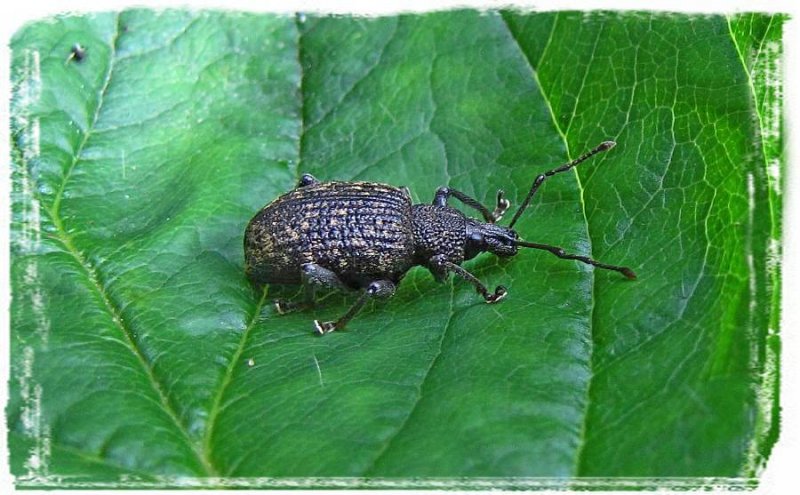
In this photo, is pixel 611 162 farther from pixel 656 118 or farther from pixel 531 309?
pixel 531 309

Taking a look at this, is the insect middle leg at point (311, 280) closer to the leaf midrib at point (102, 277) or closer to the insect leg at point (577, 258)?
the leaf midrib at point (102, 277)

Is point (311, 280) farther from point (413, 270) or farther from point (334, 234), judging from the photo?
point (413, 270)

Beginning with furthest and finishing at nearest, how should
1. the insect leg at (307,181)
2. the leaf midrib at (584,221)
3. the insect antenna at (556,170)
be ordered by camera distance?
the insect leg at (307,181)
the insect antenna at (556,170)
the leaf midrib at (584,221)

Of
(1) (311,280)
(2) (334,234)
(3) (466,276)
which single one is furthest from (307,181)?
(3) (466,276)

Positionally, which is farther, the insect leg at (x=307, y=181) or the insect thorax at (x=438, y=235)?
the insect leg at (x=307, y=181)

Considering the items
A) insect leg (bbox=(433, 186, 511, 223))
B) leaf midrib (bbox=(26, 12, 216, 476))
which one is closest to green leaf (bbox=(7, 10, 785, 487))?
leaf midrib (bbox=(26, 12, 216, 476))

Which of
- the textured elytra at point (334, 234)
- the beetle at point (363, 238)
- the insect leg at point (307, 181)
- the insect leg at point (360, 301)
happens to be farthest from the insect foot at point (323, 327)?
the insect leg at point (307, 181)

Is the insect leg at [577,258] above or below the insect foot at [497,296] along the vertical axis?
above
